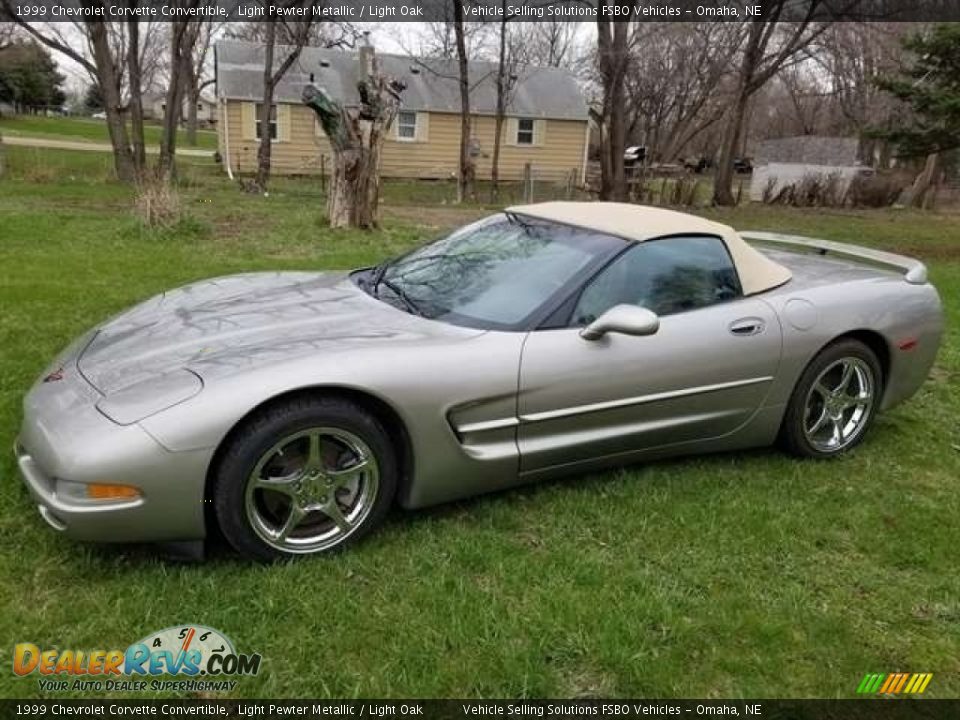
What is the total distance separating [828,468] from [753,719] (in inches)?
79.9

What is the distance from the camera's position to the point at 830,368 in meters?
3.94

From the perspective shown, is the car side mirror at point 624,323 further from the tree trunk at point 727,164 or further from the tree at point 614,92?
the tree trunk at point 727,164

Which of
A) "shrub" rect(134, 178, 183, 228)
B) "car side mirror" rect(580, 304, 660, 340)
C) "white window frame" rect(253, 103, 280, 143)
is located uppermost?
"white window frame" rect(253, 103, 280, 143)

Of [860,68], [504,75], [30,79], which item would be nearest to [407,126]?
[504,75]

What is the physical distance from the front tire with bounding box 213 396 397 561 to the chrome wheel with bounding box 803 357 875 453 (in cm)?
231

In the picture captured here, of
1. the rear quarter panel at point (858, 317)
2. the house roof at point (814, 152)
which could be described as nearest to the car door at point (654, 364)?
the rear quarter panel at point (858, 317)

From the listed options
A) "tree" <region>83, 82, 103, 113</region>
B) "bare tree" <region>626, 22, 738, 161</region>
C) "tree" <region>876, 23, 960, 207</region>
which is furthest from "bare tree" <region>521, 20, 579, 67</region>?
"tree" <region>83, 82, 103, 113</region>

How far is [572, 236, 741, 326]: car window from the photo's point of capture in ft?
11.0

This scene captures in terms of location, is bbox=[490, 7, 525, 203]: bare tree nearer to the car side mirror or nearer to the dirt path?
the dirt path

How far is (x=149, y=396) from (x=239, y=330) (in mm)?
558

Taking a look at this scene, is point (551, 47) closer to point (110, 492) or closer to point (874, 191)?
point (874, 191)

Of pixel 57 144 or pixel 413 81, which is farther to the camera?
pixel 57 144

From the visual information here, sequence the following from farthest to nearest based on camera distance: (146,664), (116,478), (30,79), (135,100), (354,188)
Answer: (30,79) < (135,100) < (354,188) < (116,478) < (146,664)

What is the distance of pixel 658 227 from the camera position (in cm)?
368
